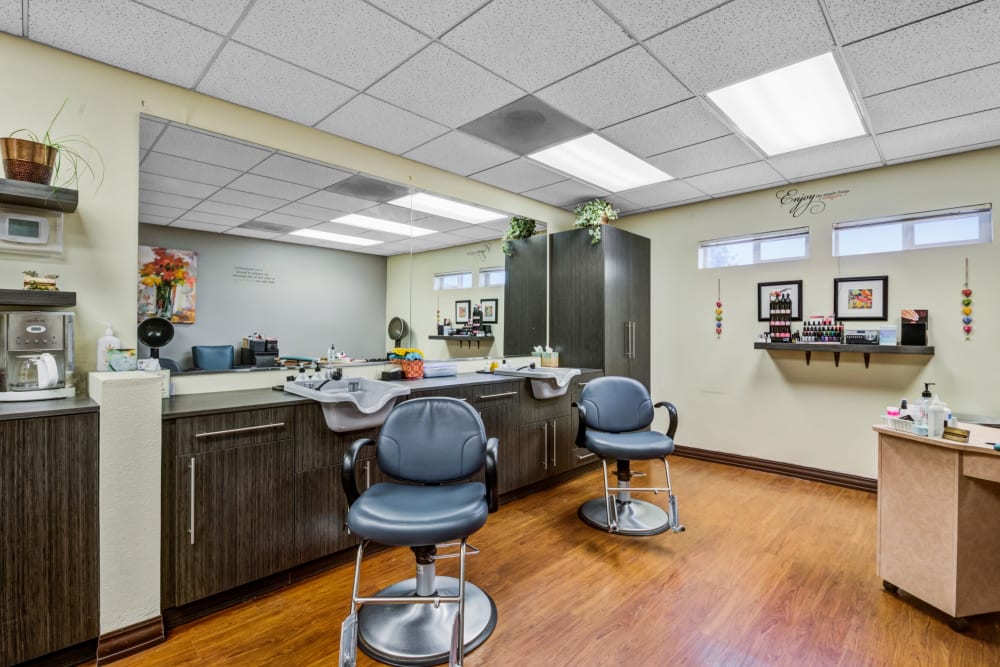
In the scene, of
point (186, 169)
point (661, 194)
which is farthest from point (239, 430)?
point (661, 194)

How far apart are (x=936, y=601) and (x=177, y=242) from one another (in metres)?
4.34

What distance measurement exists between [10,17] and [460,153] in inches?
94.8

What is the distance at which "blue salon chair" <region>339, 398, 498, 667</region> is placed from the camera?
181 centimetres

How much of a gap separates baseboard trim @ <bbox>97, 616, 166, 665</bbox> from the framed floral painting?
1.47 metres

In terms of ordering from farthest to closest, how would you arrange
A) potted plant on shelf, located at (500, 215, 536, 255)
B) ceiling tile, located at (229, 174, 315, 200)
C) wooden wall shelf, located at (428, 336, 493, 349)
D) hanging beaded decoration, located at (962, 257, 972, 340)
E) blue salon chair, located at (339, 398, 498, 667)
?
potted plant on shelf, located at (500, 215, 536, 255), wooden wall shelf, located at (428, 336, 493, 349), hanging beaded decoration, located at (962, 257, 972, 340), ceiling tile, located at (229, 174, 315, 200), blue salon chair, located at (339, 398, 498, 667)

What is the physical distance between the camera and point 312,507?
2.45m

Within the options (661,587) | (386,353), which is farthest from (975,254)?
(386,353)

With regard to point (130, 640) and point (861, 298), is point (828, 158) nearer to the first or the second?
point (861, 298)

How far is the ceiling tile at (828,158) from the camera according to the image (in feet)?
10.9

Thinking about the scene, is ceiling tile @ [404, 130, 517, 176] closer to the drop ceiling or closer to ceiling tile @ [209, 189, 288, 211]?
the drop ceiling

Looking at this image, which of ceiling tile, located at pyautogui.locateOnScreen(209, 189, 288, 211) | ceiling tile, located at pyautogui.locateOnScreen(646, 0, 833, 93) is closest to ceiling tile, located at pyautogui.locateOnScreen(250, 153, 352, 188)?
ceiling tile, located at pyautogui.locateOnScreen(209, 189, 288, 211)

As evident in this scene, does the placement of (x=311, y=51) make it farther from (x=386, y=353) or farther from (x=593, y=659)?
(x=593, y=659)

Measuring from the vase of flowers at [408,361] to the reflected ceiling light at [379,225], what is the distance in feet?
3.25

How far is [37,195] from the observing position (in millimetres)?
1990
